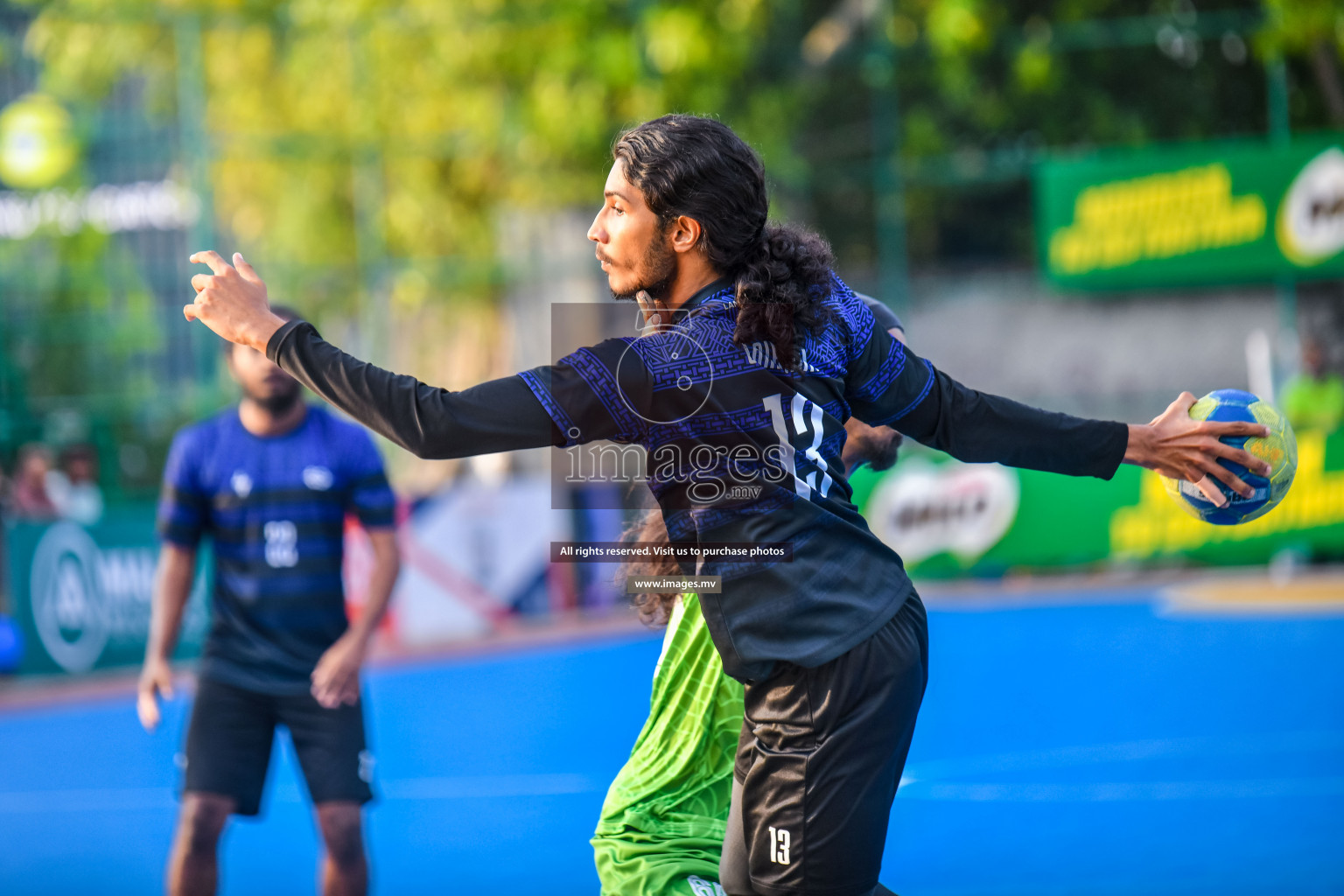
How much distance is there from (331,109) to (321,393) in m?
15.9

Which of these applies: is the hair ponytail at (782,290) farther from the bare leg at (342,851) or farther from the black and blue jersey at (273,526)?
the bare leg at (342,851)

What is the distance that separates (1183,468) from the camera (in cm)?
290

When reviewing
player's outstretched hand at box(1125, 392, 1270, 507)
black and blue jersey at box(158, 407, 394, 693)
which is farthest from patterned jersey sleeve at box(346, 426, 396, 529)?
player's outstretched hand at box(1125, 392, 1270, 507)

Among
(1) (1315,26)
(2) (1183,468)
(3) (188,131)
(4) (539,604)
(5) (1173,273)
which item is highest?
(1) (1315,26)

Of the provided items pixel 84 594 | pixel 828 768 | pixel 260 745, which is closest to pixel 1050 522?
pixel 84 594

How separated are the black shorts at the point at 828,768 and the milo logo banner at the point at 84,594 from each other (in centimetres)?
887

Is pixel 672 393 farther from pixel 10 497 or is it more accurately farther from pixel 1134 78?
pixel 1134 78

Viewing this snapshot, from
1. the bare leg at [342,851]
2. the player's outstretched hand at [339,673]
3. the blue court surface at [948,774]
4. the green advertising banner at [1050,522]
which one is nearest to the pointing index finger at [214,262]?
the player's outstretched hand at [339,673]

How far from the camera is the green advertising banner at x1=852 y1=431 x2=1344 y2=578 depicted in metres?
13.1

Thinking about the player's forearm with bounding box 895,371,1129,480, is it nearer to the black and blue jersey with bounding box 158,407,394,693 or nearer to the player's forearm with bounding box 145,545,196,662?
the black and blue jersey with bounding box 158,407,394,693

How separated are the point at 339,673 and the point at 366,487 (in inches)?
25.3

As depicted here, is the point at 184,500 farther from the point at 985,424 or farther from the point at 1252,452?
the point at 1252,452

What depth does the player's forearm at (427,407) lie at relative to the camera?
255cm

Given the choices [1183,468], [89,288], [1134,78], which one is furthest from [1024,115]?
[1183,468]
